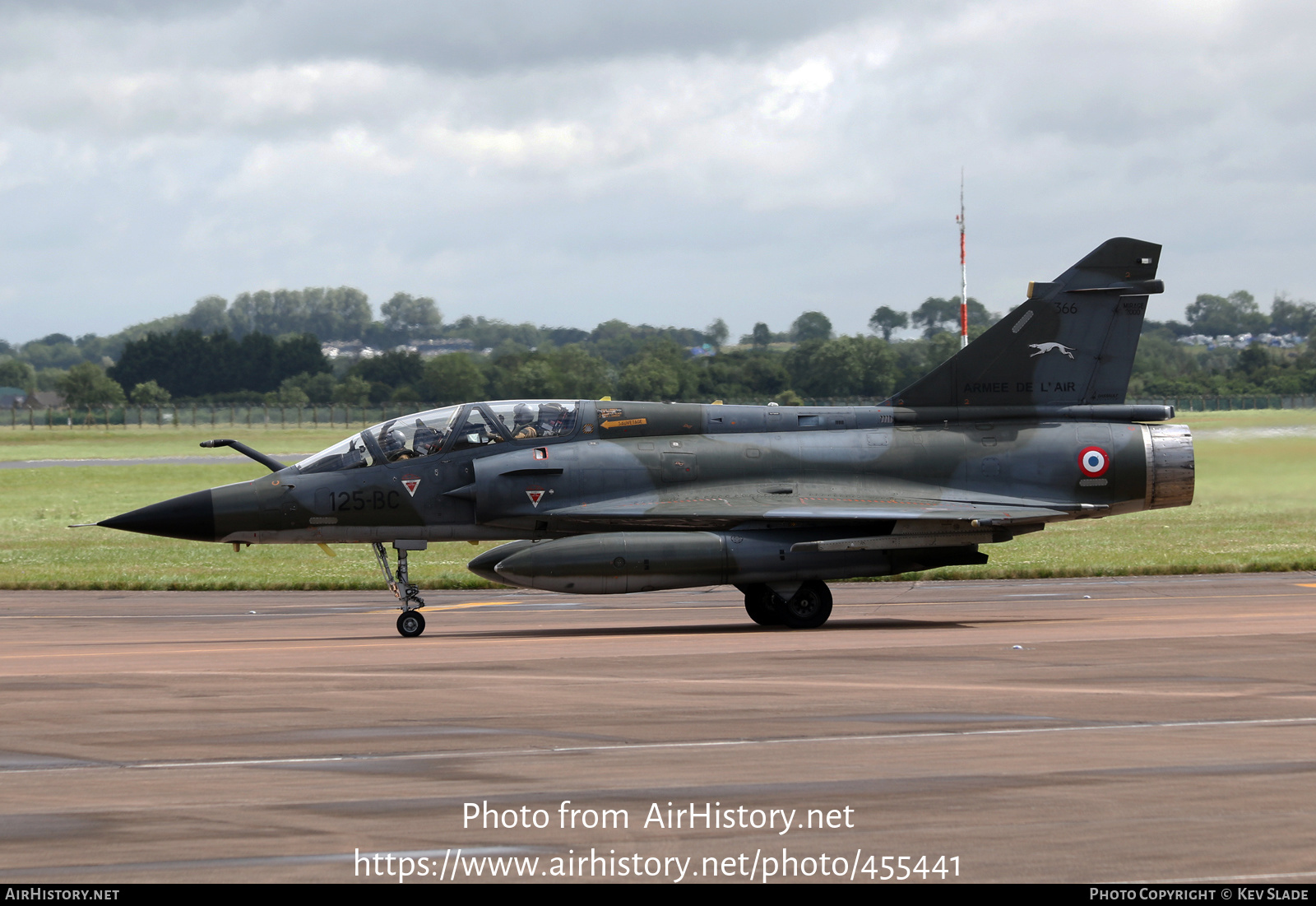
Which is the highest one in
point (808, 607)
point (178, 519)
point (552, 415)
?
point (552, 415)

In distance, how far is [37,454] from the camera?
264 feet

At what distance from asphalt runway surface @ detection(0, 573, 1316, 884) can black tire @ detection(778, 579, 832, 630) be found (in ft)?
2.34

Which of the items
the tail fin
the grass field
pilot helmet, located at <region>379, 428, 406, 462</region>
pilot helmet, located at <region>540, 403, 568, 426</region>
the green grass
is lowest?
the grass field

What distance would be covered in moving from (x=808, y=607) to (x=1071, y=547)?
16.0m

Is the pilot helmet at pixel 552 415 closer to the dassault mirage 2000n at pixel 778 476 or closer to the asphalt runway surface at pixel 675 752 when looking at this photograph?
the dassault mirage 2000n at pixel 778 476

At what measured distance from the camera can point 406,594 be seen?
18.1 m

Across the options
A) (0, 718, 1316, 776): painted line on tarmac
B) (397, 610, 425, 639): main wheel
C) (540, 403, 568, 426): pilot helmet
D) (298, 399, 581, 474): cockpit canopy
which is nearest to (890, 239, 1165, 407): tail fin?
(540, 403, 568, 426): pilot helmet

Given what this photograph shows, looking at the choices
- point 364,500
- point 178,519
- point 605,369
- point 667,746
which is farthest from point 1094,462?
point 605,369

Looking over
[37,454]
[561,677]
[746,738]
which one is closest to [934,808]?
[746,738]

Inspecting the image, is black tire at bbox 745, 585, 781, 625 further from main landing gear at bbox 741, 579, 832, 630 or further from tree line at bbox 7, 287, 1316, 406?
tree line at bbox 7, 287, 1316, 406

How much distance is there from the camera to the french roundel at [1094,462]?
62.1 feet

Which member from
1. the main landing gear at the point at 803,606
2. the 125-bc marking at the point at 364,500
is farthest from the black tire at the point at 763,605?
the 125-bc marking at the point at 364,500

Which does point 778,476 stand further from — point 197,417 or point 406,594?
point 197,417

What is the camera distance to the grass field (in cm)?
2648
